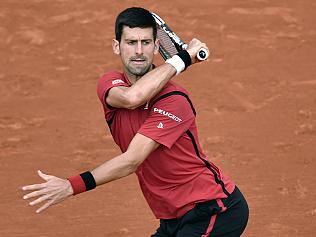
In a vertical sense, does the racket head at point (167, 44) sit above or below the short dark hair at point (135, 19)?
below

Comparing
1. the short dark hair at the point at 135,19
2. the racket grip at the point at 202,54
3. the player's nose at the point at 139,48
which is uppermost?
the short dark hair at the point at 135,19

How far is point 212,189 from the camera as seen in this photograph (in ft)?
22.4

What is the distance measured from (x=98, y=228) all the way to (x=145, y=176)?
304 cm

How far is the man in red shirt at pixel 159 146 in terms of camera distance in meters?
6.44

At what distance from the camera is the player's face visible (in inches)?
260

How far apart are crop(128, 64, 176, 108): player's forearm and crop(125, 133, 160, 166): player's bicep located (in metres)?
0.23

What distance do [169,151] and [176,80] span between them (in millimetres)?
5996

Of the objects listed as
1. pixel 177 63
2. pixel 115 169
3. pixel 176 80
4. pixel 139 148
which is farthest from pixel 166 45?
pixel 176 80

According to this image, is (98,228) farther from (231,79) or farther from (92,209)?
(231,79)

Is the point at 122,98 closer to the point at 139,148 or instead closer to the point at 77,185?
the point at 139,148

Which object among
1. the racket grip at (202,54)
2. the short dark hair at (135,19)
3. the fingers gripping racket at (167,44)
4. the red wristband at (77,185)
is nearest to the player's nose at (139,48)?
the short dark hair at (135,19)

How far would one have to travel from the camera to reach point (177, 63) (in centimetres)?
673

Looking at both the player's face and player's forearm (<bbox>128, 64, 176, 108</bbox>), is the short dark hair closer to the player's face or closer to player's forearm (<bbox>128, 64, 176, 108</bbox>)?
the player's face

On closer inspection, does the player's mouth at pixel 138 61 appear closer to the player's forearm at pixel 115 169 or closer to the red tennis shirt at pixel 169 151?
the red tennis shirt at pixel 169 151
